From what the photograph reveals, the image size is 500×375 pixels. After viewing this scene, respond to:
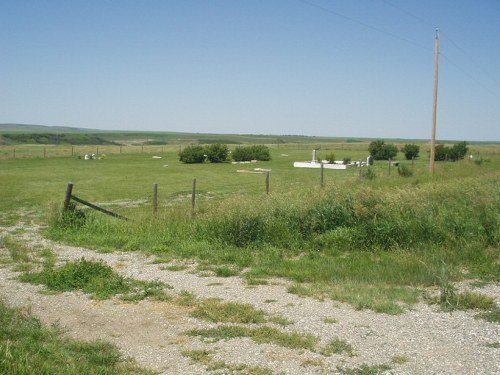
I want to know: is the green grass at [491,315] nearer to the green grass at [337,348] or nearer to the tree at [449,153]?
the green grass at [337,348]

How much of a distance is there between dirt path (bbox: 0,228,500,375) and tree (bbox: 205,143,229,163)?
4481 centimetres

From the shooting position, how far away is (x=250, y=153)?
5641cm

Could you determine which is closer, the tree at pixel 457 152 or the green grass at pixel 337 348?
the green grass at pixel 337 348

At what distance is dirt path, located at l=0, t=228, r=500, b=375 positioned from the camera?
18.6 feet

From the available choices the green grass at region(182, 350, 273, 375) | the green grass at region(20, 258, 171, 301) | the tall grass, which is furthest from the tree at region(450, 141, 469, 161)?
the green grass at region(182, 350, 273, 375)

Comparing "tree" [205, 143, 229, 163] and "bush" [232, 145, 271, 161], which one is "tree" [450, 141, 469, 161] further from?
"tree" [205, 143, 229, 163]

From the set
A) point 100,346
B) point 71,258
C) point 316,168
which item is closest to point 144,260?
point 71,258

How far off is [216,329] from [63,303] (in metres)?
2.72

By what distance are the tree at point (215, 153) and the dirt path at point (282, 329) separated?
4481cm

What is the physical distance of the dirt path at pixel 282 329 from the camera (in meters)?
5.68

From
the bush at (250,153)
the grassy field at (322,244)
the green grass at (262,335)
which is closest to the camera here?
the green grass at (262,335)

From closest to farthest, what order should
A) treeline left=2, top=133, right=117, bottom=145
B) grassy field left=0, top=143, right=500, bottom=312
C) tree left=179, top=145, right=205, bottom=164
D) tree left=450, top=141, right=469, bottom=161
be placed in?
grassy field left=0, top=143, right=500, bottom=312 < tree left=179, top=145, right=205, bottom=164 < tree left=450, top=141, right=469, bottom=161 < treeline left=2, top=133, right=117, bottom=145

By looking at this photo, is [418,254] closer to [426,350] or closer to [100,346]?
[426,350]

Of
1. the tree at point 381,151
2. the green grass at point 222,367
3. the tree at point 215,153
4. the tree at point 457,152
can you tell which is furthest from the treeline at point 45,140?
the green grass at point 222,367
